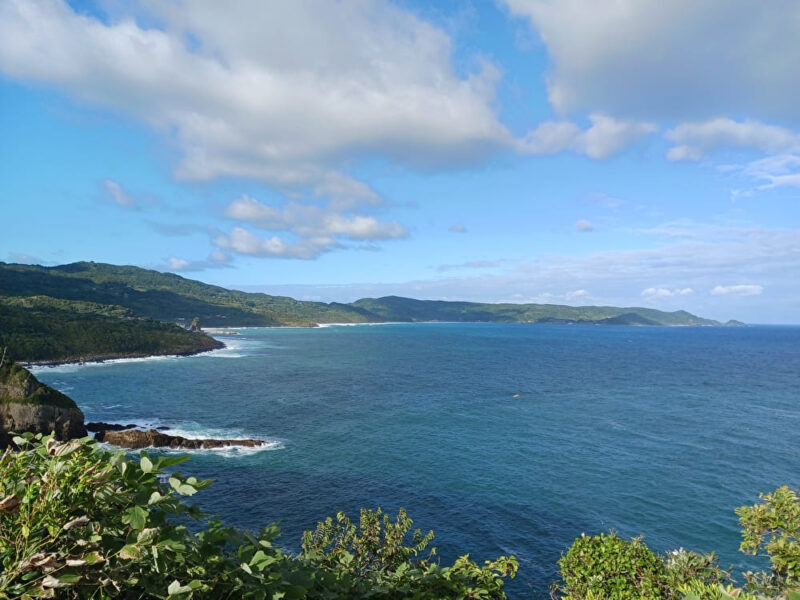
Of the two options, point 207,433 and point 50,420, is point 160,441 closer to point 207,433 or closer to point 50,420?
point 207,433

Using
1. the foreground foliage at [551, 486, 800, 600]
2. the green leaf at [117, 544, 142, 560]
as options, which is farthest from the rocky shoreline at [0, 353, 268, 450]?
the green leaf at [117, 544, 142, 560]

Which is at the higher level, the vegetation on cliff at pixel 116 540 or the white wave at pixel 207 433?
the vegetation on cliff at pixel 116 540

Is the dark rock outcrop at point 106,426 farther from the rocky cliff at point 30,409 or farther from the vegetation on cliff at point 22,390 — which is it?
the vegetation on cliff at point 22,390

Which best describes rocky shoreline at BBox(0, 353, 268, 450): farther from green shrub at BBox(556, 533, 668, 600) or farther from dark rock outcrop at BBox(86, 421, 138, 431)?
green shrub at BBox(556, 533, 668, 600)

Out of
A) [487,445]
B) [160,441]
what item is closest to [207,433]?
[160,441]

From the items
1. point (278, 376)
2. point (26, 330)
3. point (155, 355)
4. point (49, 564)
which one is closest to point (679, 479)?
point (49, 564)

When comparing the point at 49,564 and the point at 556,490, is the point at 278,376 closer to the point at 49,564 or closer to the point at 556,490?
the point at 556,490

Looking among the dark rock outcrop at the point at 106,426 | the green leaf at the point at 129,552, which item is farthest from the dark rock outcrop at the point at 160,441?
the green leaf at the point at 129,552
